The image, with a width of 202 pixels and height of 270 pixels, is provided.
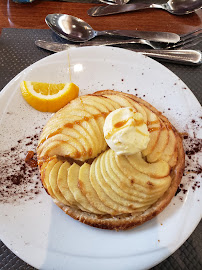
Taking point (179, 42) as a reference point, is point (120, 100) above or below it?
below

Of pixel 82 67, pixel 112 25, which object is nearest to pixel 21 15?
pixel 112 25

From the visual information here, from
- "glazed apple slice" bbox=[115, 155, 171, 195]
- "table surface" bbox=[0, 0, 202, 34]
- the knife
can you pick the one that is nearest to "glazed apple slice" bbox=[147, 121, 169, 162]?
"glazed apple slice" bbox=[115, 155, 171, 195]

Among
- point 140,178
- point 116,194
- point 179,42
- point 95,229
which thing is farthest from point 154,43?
point 95,229

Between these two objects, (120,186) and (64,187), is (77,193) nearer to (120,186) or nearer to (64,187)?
(64,187)

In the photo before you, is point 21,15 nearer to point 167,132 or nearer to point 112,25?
point 112,25

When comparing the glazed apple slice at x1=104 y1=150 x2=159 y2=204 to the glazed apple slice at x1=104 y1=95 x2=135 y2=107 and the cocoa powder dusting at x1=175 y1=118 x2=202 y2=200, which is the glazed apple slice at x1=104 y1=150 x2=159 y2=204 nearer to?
the cocoa powder dusting at x1=175 y1=118 x2=202 y2=200

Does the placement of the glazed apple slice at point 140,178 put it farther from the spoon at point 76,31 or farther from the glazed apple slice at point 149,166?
the spoon at point 76,31

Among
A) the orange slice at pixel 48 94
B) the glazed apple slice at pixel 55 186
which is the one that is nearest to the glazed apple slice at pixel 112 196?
the glazed apple slice at pixel 55 186
